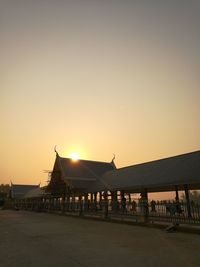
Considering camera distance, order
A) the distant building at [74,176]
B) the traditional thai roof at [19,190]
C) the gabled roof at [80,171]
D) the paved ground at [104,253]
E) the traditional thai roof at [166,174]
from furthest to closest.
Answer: the traditional thai roof at [19,190] < the gabled roof at [80,171] < the distant building at [74,176] < the traditional thai roof at [166,174] < the paved ground at [104,253]

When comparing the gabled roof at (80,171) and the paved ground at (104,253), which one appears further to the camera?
the gabled roof at (80,171)

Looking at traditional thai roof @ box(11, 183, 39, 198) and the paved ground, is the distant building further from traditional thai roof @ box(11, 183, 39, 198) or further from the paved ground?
traditional thai roof @ box(11, 183, 39, 198)

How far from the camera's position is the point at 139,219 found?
1931 centimetres

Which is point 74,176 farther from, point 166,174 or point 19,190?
point 19,190

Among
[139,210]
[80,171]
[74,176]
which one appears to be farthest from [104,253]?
[80,171]

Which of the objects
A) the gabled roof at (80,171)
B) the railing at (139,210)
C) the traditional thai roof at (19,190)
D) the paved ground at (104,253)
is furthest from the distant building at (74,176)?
the traditional thai roof at (19,190)

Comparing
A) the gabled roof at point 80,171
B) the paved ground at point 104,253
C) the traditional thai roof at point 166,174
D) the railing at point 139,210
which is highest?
the gabled roof at point 80,171

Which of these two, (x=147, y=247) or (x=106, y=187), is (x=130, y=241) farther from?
(x=106, y=187)

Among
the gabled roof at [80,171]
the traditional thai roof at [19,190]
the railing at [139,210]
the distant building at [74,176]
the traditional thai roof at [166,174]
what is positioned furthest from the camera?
the traditional thai roof at [19,190]

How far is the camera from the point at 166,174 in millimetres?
19312

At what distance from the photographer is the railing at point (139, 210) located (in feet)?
53.3

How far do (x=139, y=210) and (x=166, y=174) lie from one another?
3.53m

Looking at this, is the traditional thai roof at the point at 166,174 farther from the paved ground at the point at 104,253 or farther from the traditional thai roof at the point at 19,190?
the traditional thai roof at the point at 19,190

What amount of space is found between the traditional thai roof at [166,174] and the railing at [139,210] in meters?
1.29
